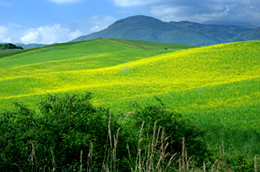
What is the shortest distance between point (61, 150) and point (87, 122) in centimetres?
82

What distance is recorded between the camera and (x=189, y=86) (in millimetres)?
26281

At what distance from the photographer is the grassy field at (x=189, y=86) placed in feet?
40.7

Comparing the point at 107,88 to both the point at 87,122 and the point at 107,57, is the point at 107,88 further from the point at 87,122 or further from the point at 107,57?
the point at 107,57

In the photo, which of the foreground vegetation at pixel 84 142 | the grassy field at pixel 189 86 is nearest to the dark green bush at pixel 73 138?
the foreground vegetation at pixel 84 142

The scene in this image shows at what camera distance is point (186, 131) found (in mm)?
6707

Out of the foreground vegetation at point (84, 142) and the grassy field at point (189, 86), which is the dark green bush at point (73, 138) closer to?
the foreground vegetation at point (84, 142)

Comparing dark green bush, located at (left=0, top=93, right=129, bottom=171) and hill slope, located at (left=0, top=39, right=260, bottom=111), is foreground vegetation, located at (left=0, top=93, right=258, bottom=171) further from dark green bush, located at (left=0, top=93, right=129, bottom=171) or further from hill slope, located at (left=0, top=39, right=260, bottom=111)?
hill slope, located at (left=0, top=39, right=260, bottom=111)

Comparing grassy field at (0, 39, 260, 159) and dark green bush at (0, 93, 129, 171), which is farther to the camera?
grassy field at (0, 39, 260, 159)

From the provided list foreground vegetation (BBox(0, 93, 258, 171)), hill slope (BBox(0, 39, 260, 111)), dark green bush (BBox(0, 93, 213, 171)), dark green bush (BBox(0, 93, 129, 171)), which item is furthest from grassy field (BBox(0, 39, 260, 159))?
dark green bush (BBox(0, 93, 129, 171))

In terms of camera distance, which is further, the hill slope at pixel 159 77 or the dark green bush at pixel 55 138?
the hill slope at pixel 159 77

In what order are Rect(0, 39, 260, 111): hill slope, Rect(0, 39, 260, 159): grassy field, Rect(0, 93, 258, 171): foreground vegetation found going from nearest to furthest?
1. Rect(0, 93, 258, 171): foreground vegetation
2. Rect(0, 39, 260, 159): grassy field
3. Rect(0, 39, 260, 111): hill slope

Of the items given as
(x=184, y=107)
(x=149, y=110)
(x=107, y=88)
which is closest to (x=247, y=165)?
(x=149, y=110)

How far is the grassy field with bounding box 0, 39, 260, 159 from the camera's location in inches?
488

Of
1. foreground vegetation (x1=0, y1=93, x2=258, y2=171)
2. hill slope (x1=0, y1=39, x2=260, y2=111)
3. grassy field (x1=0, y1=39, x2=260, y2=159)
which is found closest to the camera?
foreground vegetation (x1=0, y1=93, x2=258, y2=171)
